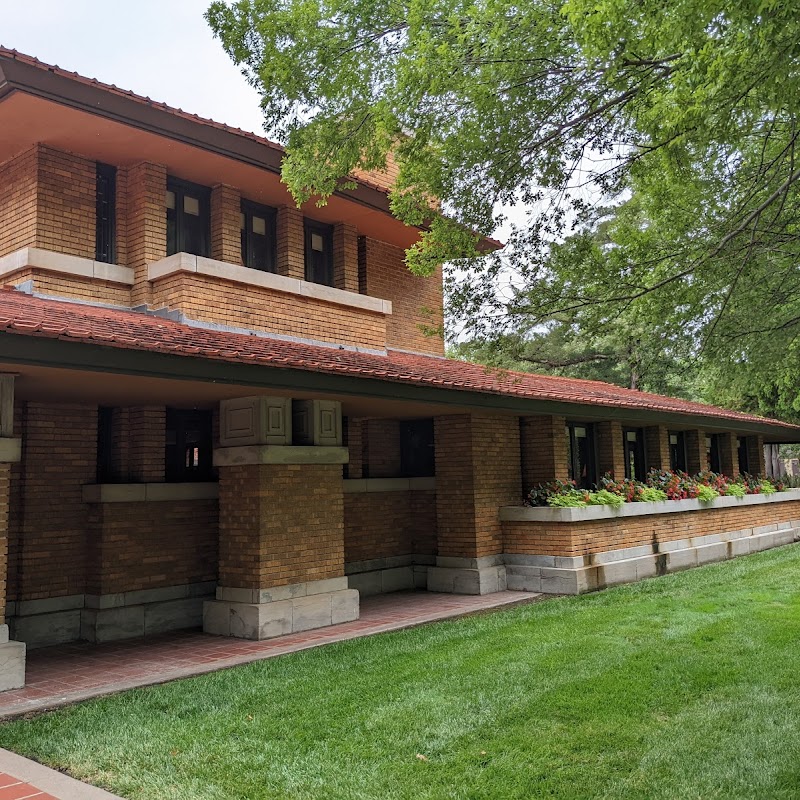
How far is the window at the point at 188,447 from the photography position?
10539mm

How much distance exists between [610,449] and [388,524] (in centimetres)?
475

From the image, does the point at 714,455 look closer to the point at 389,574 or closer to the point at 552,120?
the point at 389,574

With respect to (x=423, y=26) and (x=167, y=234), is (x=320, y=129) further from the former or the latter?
(x=167, y=234)

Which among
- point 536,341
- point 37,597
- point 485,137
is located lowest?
point 37,597

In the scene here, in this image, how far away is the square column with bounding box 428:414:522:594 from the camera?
12203 mm

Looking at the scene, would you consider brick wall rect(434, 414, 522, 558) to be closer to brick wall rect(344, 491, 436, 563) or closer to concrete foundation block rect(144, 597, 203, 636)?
brick wall rect(344, 491, 436, 563)

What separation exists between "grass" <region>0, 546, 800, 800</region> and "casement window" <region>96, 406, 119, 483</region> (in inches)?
152

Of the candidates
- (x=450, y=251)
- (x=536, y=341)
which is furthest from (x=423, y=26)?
(x=536, y=341)

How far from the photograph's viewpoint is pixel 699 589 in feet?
38.4

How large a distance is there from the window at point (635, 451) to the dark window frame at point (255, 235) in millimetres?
8323

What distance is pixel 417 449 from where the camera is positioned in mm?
13773

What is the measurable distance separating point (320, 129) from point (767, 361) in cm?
735

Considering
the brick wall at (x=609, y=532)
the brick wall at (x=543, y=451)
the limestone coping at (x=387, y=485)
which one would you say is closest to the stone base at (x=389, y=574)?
the limestone coping at (x=387, y=485)

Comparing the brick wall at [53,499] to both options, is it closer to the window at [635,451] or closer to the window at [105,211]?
the window at [105,211]
